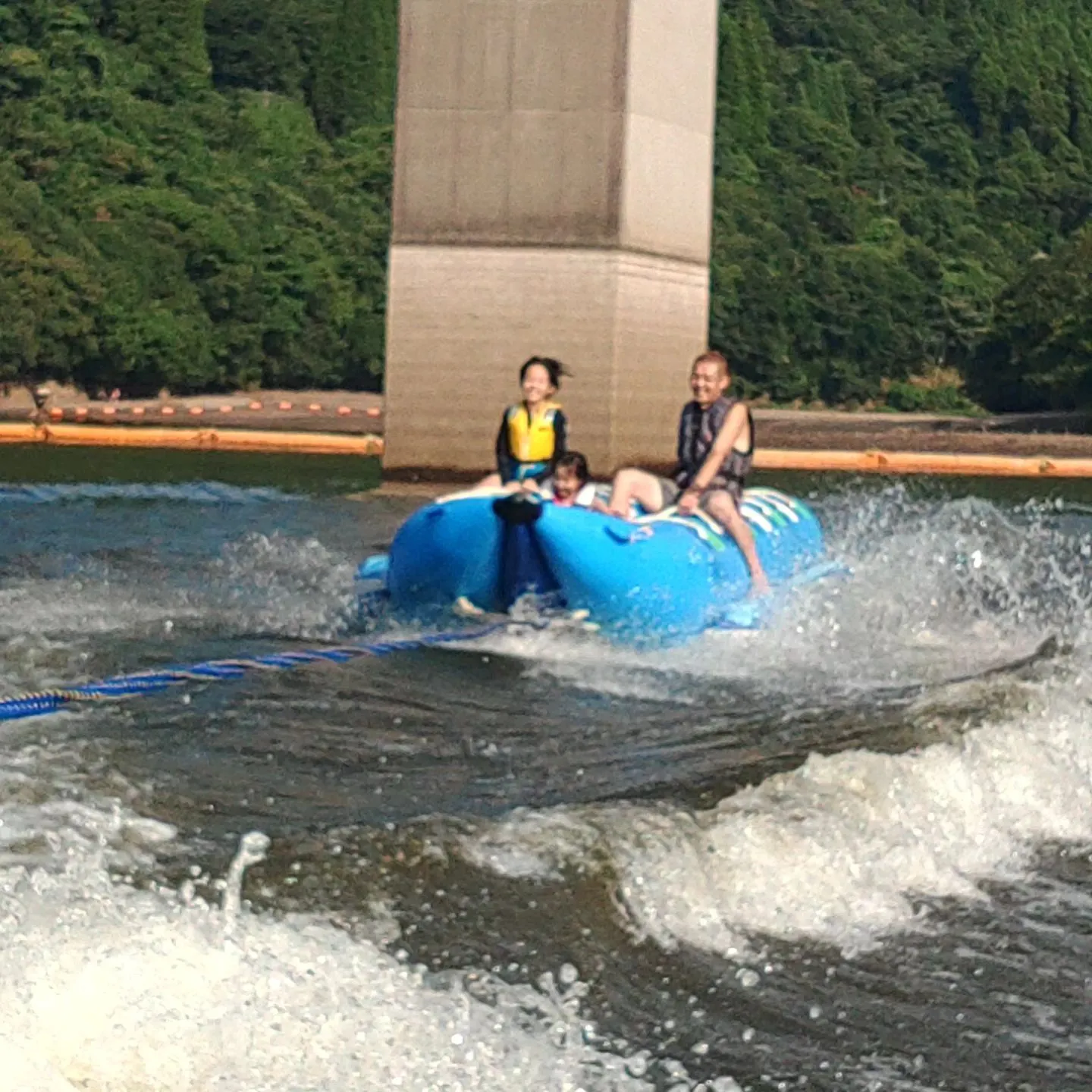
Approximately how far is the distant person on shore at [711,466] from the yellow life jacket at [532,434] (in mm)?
317

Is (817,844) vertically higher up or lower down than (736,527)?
lower down

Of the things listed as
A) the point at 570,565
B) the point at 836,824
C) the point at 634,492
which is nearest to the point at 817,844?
the point at 836,824

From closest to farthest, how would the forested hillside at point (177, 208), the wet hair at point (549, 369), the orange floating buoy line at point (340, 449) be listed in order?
1. the wet hair at point (549, 369)
2. the orange floating buoy line at point (340, 449)
3. the forested hillside at point (177, 208)

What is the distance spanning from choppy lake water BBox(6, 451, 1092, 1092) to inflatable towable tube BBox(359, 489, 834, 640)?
162 millimetres

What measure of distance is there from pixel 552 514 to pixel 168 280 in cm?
4744

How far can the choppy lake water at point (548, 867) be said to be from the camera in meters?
4.37

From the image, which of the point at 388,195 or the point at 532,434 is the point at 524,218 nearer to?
the point at 532,434

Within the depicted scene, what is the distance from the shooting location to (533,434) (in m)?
9.79

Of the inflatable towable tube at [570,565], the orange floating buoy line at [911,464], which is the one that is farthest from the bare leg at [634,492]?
the orange floating buoy line at [911,464]

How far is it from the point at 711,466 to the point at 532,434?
732 mm

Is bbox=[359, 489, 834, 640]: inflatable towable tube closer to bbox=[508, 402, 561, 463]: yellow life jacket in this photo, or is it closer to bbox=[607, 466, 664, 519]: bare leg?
bbox=[607, 466, 664, 519]: bare leg

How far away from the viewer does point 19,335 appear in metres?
47.8

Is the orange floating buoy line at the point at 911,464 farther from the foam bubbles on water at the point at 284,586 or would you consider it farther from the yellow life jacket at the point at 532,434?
the yellow life jacket at the point at 532,434

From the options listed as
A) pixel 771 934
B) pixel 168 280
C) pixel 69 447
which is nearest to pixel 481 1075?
pixel 771 934
